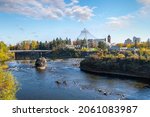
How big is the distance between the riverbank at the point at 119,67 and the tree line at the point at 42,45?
193 ft

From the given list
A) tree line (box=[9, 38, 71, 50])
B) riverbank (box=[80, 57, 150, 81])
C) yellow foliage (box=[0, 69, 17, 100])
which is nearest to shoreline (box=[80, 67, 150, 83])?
riverbank (box=[80, 57, 150, 81])

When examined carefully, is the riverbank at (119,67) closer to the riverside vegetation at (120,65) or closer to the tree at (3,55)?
the riverside vegetation at (120,65)

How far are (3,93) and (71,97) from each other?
Answer: 10.4 m

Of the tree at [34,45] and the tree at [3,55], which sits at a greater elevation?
the tree at [34,45]

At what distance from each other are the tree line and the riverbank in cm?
5876

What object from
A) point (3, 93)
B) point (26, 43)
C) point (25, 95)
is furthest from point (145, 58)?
point (26, 43)

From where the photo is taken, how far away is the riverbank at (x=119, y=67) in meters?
46.7

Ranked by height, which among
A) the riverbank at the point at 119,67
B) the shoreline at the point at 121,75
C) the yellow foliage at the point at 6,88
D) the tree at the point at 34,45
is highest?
the tree at the point at 34,45

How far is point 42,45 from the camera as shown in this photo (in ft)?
403

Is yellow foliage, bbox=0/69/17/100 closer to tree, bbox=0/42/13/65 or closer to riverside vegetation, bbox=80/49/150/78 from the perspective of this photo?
riverside vegetation, bbox=80/49/150/78

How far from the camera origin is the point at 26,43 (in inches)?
5162

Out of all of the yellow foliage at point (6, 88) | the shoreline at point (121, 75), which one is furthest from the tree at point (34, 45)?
the yellow foliage at point (6, 88)

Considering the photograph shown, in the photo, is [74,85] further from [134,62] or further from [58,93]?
[134,62]

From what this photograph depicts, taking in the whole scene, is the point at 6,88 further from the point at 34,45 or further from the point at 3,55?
the point at 34,45
